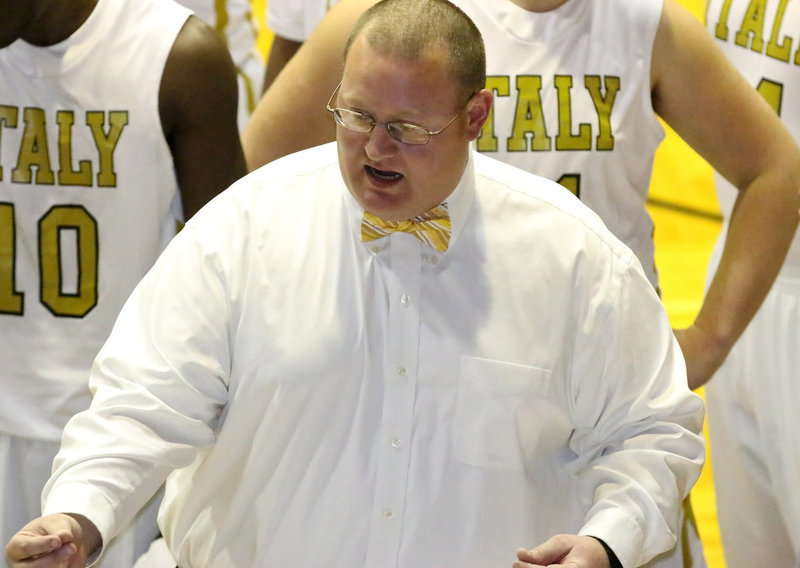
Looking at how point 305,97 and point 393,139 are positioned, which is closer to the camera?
point 393,139

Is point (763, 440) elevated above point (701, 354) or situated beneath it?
situated beneath

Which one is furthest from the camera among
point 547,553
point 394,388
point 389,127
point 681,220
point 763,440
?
point 681,220

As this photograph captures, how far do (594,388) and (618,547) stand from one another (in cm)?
29

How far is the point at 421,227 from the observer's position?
9.21ft

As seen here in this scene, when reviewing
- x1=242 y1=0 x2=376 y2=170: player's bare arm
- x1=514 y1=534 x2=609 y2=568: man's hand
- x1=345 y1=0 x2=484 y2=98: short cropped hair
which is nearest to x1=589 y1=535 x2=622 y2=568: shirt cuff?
x1=514 y1=534 x2=609 y2=568: man's hand

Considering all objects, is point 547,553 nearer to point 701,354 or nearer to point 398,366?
point 398,366

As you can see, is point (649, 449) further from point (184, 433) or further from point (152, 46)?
point (152, 46)

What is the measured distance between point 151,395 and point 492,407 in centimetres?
57

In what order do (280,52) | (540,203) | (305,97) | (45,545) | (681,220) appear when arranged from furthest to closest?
(681,220) < (280,52) < (305,97) < (540,203) < (45,545)

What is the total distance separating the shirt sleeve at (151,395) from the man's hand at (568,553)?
23.3 inches

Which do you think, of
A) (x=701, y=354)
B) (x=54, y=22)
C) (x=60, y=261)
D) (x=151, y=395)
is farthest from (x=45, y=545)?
(x=701, y=354)

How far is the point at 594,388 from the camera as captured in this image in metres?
2.81

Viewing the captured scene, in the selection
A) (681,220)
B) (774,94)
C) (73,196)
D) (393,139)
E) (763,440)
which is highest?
(393,139)

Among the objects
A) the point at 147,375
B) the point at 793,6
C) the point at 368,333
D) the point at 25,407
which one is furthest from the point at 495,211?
the point at 793,6
